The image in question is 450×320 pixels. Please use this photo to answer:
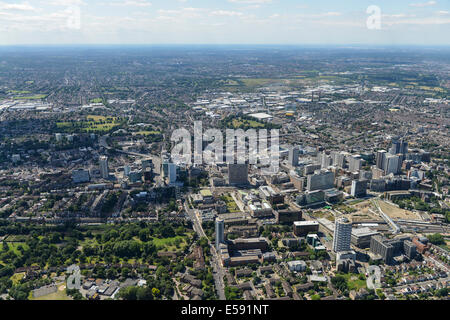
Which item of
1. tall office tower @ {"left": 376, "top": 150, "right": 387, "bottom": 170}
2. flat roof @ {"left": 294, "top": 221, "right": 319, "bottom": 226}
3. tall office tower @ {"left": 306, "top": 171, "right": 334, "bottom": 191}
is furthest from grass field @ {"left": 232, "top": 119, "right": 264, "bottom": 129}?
flat roof @ {"left": 294, "top": 221, "right": 319, "bottom": 226}

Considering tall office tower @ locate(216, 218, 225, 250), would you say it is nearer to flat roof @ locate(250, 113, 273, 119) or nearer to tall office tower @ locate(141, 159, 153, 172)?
tall office tower @ locate(141, 159, 153, 172)

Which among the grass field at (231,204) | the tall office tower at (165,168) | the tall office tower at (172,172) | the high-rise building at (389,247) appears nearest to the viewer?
the high-rise building at (389,247)

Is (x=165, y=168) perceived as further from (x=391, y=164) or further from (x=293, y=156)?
(x=391, y=164)

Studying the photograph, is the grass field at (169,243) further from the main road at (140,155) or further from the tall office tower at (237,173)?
the main road at (140,155)

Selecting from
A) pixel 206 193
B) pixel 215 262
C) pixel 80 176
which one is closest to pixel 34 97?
pixel 80 176

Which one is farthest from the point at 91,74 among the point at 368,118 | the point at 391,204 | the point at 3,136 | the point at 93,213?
the point at 391,204

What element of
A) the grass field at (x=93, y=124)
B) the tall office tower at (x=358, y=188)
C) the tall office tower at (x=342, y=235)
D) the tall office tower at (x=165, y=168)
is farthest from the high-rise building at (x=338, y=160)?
the grass field at (x=93, y=124)

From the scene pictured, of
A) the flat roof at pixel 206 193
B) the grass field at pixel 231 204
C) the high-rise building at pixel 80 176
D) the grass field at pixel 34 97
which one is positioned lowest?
the grass field at pixel 231 204
